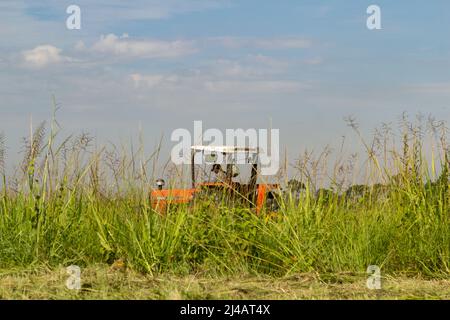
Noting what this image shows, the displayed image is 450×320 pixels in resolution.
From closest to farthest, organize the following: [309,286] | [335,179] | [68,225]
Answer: [309,286] → [68,225] → [335,179]

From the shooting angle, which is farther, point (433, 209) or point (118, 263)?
point (433, 209)

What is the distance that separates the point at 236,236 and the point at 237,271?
1.38 ft

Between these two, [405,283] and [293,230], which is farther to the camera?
[293,230]

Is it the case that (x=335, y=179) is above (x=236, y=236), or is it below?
above

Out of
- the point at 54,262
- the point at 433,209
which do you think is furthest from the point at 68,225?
the point at 433,209

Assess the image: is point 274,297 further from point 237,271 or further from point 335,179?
point 335,179

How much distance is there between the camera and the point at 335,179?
8.32 m

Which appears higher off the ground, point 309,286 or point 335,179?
point 335,179
